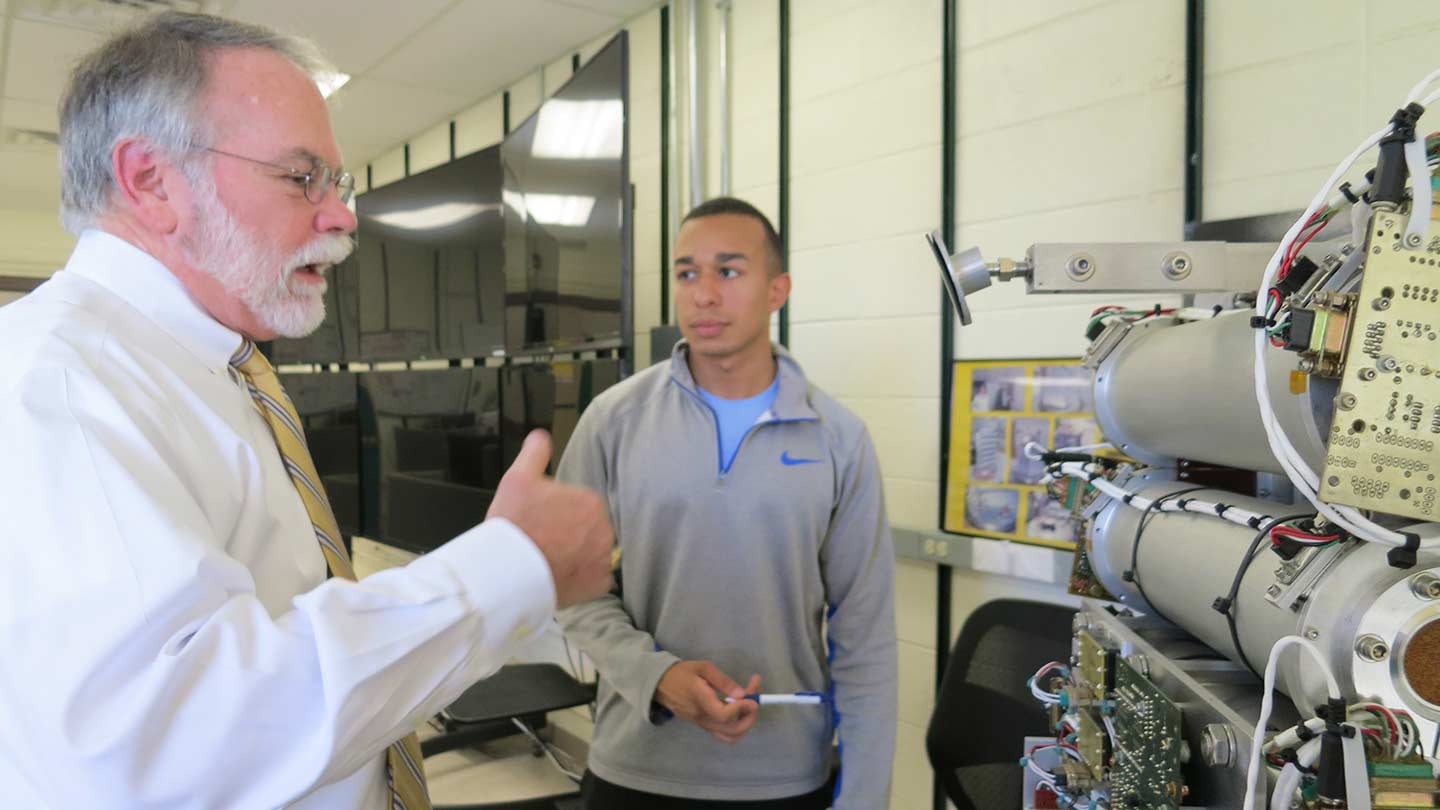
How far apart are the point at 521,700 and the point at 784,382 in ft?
5.51

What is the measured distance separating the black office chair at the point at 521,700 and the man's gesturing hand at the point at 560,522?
2.07 metres

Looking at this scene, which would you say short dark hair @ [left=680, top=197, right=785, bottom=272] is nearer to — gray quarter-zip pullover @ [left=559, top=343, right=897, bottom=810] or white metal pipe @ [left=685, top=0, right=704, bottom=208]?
gray quarter-zip pullover @ [left=559, top=343, right=897, bottom=810]

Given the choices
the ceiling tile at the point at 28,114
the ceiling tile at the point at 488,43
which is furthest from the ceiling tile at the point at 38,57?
the ceiling tile at the point at 488,43

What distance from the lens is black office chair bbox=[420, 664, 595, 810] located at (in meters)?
2.79

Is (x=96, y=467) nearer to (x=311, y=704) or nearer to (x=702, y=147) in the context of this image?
(x=311, y=704)

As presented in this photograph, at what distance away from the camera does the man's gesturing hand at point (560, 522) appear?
847 millimetres

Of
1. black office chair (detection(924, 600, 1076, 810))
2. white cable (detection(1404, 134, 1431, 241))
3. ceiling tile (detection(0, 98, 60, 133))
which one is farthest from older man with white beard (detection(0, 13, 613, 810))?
ceiling tile (detection(0, 98, 60, 133))

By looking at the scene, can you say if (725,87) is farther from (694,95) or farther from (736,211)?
Result: (736,211)

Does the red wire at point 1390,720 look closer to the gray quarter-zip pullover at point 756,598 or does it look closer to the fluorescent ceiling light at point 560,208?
the gray quarter-zip pullover at point 756,598

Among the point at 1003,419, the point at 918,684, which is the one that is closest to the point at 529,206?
the point at 1003,419

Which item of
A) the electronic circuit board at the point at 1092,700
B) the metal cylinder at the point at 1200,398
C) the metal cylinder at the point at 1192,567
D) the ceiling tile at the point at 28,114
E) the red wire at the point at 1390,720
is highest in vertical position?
the ceiling tile at the point at 28,114

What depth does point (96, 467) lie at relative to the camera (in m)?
0.69

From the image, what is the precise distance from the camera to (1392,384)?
614mm

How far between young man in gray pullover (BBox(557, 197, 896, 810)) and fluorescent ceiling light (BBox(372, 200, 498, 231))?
1937 millimetres
